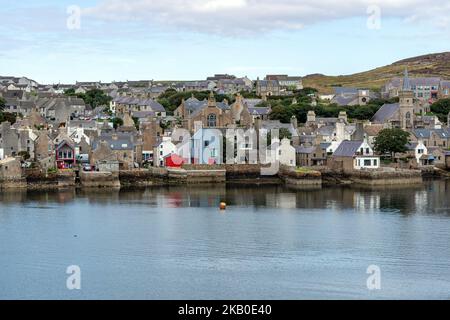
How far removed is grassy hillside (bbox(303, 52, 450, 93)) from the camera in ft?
362

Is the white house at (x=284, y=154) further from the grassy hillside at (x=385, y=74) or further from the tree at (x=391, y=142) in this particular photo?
the grassy hillside at (x=385, y=74)

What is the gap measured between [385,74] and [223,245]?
95029 mm

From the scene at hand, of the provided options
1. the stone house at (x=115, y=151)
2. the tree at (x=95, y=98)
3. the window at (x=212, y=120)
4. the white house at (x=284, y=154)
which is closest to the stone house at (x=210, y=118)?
the window at (x=212, y=120)

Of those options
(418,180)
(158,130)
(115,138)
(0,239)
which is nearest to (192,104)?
(158,130)

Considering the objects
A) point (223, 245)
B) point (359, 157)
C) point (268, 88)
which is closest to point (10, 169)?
point (359, 157)

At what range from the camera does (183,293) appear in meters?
23.1

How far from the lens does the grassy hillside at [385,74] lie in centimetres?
11019

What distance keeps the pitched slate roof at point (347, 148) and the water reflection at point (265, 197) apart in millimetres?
3524

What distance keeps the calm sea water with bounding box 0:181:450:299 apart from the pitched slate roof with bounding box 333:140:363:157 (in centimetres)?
641

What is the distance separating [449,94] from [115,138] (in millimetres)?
43451

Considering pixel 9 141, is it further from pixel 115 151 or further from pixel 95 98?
pixel 95 98

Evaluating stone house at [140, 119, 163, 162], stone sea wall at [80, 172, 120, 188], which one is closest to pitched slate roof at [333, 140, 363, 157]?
stone house at [140, 119, 163, 162]

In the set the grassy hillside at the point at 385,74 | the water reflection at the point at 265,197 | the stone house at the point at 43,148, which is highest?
the grassy hillside at the point at 385,74

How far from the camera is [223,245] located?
2917 cm
